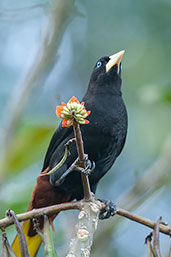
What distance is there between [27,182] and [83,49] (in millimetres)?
3715

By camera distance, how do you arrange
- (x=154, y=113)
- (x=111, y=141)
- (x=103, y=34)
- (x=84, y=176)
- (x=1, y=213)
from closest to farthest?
1. (x=84, y=176)
2. (x=1, y=213)
3. (x=111, y=141)
4. (x=154, y=113)
5. (x=103, y=34)

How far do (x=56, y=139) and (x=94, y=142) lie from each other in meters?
0.40

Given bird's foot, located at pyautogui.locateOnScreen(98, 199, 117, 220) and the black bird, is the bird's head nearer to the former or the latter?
the black bird

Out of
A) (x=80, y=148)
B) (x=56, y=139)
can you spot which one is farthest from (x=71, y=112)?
(x=56, y=139)

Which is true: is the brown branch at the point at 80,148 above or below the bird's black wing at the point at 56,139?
below

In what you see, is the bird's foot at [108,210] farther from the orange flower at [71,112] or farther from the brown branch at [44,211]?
the orange flower at [71,112]

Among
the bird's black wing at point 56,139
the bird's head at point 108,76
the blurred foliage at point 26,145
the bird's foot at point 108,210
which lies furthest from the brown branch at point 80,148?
the bird's head at point 108,76

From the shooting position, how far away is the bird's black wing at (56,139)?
10.6 ft

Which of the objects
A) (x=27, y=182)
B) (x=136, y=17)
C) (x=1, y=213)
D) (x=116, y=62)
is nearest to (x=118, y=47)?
(x=136, y=17)

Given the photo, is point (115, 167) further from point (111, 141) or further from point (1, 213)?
point (1, 213)

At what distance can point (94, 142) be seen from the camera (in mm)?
3049

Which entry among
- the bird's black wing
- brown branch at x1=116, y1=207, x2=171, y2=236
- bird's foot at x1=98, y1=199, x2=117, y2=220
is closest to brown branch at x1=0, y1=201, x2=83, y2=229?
brown branch at x1=116, y1=207, x2=171, y2=236

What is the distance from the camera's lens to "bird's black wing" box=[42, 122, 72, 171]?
10.6 feet

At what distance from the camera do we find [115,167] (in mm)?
5711
